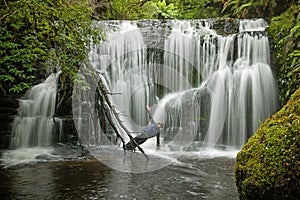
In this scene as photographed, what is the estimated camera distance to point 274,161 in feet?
8.88

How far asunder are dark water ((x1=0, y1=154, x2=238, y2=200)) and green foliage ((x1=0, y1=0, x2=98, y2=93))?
1.66 metres

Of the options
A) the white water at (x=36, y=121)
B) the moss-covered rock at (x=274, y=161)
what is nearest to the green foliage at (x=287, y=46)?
the moss-covered rock at (x=274, y=161)

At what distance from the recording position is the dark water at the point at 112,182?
491 cm

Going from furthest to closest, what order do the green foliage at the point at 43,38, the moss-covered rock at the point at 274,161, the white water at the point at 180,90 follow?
the white water at the point at 180,90
the green foliage at the point at 43,38
the moss-covered rock at the point at 274,161

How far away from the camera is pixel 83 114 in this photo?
372 inches

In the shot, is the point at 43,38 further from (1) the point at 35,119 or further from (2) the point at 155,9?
(2) the point at 155,9

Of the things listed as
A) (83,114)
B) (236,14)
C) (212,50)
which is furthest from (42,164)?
(236,14)

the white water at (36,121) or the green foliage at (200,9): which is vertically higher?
the green foliage at (200,9)

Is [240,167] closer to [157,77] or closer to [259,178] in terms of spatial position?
[259,178]

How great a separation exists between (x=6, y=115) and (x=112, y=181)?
176 inches

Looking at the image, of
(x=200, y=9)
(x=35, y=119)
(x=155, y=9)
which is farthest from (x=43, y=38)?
(x=155, y=9)

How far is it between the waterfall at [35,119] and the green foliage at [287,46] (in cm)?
613

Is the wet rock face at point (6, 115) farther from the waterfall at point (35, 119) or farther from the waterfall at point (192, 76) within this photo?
the waterfall at point (192, 76)

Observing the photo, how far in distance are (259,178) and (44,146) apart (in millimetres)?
6927
